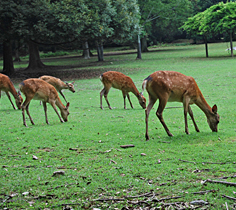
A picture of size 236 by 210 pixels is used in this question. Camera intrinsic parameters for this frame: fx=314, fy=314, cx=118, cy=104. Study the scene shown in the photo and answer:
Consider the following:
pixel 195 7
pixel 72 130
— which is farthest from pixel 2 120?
pixel 195 7

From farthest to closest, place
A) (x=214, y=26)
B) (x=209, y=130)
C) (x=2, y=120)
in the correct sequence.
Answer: (x=214, y=26) < (x=2, y=120) < (x=209, y=130)

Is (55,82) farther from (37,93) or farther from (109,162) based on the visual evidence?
(109,162)

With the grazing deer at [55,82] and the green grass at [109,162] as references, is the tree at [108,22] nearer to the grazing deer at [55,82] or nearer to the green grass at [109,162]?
the grazing deer at [55,82]

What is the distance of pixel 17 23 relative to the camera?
19.2m

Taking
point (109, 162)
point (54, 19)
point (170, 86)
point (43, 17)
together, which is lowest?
point (109, 162)

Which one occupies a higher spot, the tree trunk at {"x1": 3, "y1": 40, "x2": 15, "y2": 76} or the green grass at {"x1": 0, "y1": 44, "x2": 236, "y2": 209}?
the tree trunk at {"x1": 3, "y1": 40, "x2": 15, "y2": 76}

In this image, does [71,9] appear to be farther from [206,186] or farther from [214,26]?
[206,186]

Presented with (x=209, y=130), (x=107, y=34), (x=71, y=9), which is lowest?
(x=209, y=130)

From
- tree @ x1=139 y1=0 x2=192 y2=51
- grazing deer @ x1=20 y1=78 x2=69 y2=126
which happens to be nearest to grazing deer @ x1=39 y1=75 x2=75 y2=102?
grazing deer @ x1=20 y1=78 x2=69 y2=126

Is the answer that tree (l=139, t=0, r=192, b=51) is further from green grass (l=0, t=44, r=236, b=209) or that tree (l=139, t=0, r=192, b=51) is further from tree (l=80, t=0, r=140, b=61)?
green grass (l=0, t=44, r=236, b=209)

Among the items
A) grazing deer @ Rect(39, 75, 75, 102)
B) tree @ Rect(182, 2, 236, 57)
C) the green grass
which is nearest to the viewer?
the green grass

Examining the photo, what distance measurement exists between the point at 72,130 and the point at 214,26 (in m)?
22.4

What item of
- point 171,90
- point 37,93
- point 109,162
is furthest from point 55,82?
point 109,162

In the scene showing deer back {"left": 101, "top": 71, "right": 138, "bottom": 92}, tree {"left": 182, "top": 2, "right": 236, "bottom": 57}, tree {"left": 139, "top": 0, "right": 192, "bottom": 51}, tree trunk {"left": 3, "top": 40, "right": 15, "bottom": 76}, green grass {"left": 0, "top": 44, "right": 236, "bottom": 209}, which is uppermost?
tree {"left": 139, "top": 0, "right": 192, "bottom": 51}
